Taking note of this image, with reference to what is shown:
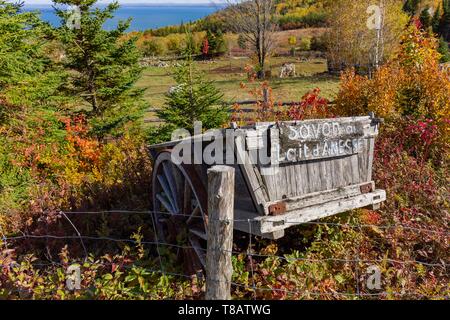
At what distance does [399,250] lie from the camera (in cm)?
480

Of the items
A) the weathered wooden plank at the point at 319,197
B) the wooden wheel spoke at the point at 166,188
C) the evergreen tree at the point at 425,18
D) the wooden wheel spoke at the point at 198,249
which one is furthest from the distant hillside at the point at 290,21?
the wooden wheel spoke at the point at 198,249

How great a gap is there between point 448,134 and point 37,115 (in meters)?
8.42

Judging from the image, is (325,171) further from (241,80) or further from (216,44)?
(216,44)

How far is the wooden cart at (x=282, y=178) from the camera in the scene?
4.14 meters

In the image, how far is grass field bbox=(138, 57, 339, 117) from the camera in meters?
21.2

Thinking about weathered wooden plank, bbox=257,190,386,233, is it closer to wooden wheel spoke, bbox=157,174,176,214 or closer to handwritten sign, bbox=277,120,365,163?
handwritten sign, bbox=277,120,365,163

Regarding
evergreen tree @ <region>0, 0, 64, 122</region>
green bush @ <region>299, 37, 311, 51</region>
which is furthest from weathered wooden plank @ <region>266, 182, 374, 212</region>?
green bush @ <region>299, 37, 311, 51</region>

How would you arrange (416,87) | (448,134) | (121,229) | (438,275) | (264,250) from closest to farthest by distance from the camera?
(438,275) → (264,250) → (121,229) → (448,134) → (416,87)

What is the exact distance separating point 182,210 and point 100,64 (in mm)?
6809

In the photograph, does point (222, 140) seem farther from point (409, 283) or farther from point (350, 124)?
point (409, 283)

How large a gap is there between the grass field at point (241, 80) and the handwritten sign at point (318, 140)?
852 cm

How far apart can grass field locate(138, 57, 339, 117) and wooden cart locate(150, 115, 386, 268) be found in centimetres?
837

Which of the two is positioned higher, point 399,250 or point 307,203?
point 307,203

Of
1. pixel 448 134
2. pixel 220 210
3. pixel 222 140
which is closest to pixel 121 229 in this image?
pixel 222 140
